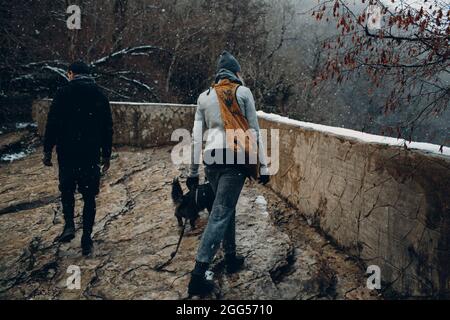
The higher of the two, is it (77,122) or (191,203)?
(77,122)

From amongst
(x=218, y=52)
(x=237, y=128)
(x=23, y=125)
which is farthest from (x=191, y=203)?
(x=218, y=52)

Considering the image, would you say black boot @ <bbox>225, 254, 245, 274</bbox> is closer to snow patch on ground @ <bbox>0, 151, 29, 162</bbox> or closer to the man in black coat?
the man in black coat

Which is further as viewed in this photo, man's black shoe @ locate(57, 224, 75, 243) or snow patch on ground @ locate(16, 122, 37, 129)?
snow patch on ground @ locate(16, 122, 37, 129)

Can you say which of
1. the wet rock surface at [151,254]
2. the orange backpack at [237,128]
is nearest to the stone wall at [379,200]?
the wet rock surface at [151,254]

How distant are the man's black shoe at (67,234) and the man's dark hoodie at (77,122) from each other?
69 cm

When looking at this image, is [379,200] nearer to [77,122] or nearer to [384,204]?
[384,204]

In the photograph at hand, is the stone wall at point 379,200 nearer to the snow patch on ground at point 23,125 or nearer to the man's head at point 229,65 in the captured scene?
the man's head at point 229,65

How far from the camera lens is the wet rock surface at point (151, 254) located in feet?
9.41

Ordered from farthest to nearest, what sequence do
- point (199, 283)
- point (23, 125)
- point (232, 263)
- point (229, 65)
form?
point (23, 125) < point (232, 263) < point (229, 65) < point (199, 283)

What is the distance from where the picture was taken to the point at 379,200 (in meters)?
2.78

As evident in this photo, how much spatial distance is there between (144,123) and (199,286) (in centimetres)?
513

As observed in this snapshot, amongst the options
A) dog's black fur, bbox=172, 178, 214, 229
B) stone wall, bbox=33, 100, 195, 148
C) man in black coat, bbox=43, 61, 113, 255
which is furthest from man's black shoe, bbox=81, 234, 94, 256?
stone wall, bbox=33, 100, 195, 148

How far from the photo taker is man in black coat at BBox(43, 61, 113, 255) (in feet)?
11.1

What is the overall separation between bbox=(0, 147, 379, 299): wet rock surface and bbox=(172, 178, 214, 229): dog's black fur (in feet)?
0.58
